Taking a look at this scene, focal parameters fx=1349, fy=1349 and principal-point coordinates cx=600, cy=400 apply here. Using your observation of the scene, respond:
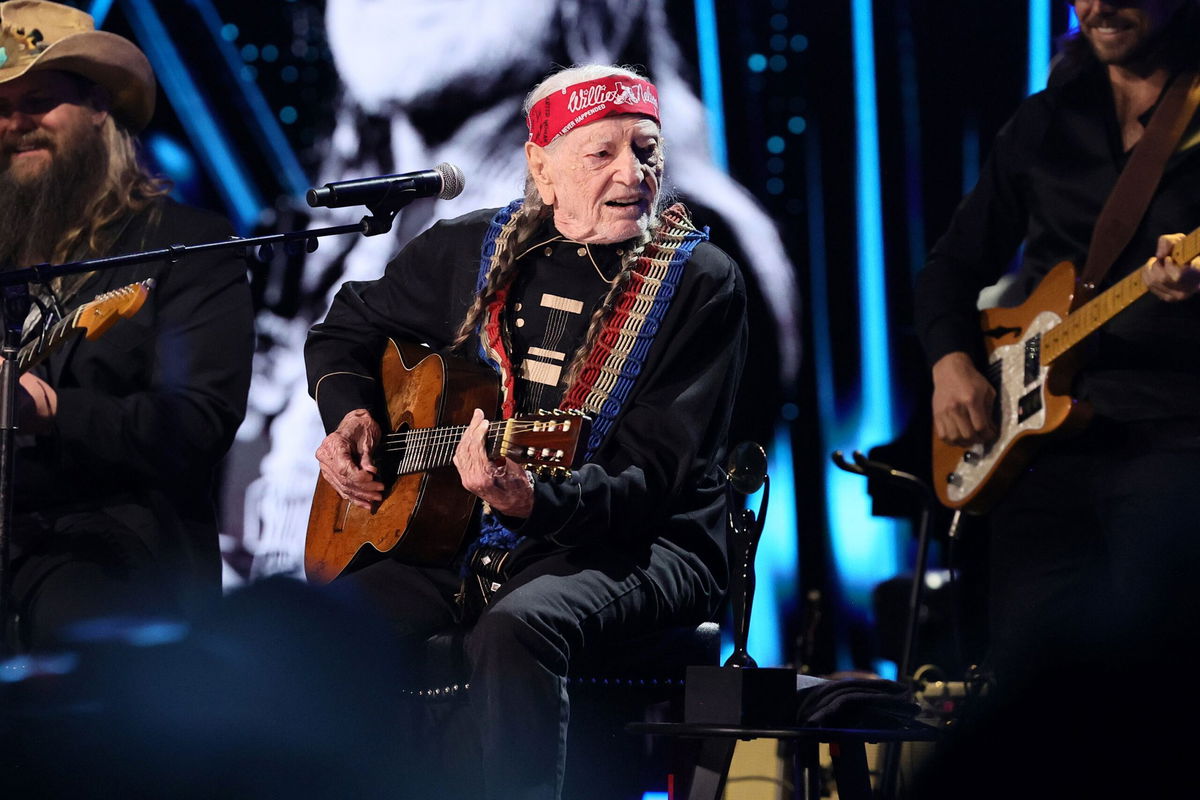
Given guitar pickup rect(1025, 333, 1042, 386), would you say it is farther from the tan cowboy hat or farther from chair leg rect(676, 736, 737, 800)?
the tan cowboy hat

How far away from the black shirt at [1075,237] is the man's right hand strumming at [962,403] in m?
0.06

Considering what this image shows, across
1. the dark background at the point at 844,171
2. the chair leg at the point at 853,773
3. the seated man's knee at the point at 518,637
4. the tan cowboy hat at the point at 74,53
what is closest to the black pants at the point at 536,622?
the seated man's knee at the point at 518,637

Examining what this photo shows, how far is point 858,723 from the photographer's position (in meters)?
2.51

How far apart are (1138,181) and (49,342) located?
278cm

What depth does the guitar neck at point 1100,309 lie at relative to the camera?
3053 millimetres

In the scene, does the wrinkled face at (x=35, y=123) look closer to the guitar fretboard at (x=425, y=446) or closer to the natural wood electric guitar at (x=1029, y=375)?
the guitar fretboard at (x=425, y=446)

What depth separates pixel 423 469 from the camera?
10.5 feet

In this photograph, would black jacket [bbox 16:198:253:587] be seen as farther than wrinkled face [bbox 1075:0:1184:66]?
Yes

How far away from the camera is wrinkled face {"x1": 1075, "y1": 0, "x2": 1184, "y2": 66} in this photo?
3383 mm

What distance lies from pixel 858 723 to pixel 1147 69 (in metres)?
1.99

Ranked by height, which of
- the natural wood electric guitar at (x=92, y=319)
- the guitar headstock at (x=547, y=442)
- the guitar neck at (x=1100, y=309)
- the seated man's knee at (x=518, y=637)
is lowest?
the seated man's knee at (x=518, y=637)

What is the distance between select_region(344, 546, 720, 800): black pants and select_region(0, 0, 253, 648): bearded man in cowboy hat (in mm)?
564

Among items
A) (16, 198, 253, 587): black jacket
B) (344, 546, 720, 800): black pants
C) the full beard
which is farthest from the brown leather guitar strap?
the full beard

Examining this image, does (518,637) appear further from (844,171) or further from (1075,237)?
(844,171)
